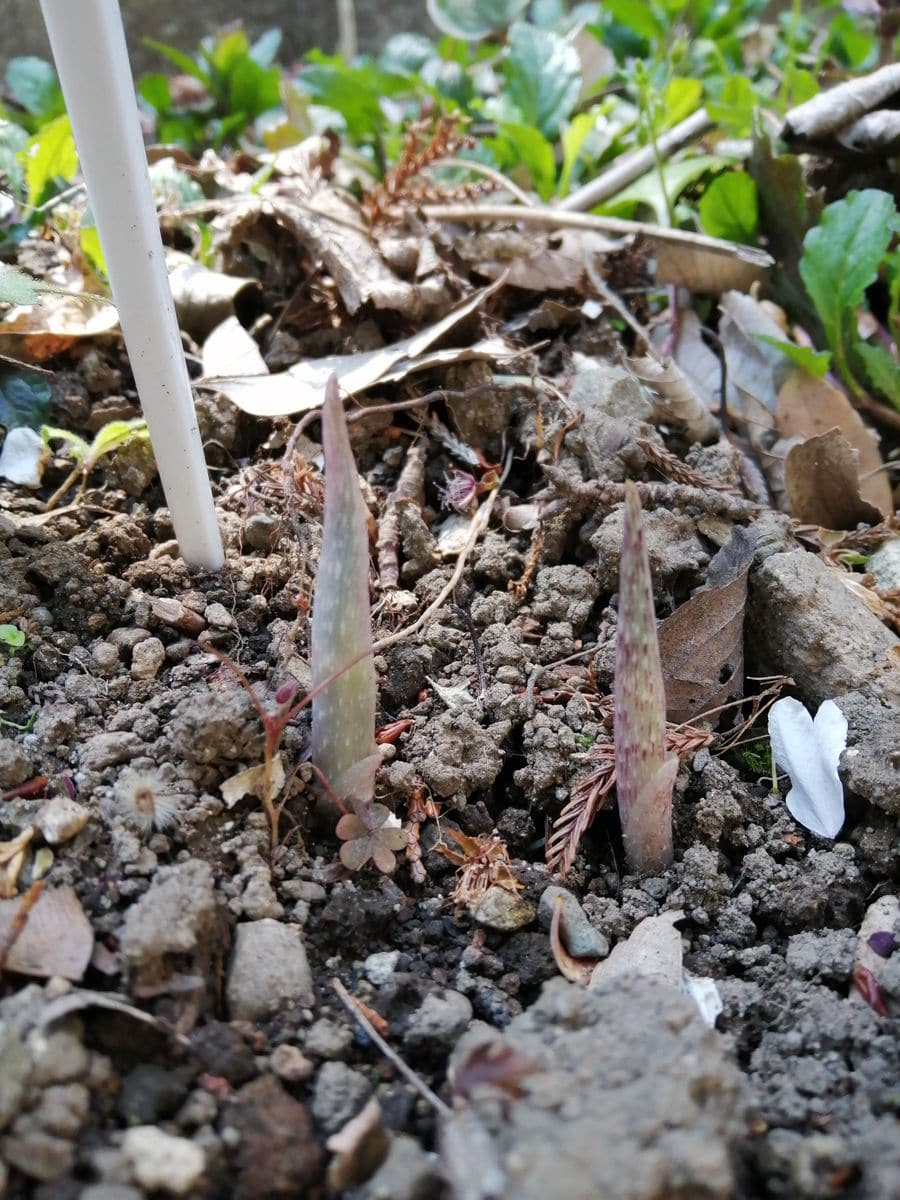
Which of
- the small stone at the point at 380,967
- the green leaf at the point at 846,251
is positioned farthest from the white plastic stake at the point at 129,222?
the green leaf at the point at 846,251

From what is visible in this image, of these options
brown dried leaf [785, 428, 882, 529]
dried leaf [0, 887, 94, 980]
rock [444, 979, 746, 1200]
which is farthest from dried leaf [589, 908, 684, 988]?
brown dried leaf [785, 428, 882, 529]

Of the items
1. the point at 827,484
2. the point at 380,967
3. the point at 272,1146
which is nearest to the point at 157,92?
the point at 827,484

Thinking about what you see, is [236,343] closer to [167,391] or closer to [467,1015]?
A: [167,391]

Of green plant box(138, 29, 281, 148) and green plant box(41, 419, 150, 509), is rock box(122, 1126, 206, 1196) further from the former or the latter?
green plant box(138, 29, 281, 148)

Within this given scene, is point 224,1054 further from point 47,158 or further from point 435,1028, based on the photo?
point 47,158

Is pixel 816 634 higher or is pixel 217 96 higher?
pixel 217 96

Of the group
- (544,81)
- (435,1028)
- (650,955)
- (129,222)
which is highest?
(129,222)
